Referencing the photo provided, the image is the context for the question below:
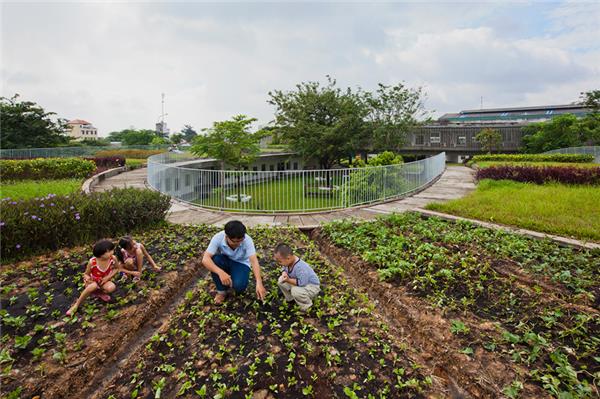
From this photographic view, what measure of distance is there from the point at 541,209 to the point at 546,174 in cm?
535

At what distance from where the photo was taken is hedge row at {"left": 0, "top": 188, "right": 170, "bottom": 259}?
471 cm

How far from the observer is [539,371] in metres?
2.47

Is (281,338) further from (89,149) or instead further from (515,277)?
(89,149)

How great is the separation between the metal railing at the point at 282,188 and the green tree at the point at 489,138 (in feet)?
75.8

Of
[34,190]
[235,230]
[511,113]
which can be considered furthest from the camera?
[511,113]

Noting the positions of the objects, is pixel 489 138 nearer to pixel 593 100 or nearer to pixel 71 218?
pixel 593 100

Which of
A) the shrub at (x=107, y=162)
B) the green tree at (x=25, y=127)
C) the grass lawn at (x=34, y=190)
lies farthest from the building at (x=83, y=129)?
the grass lawn at (x=34, y=190)

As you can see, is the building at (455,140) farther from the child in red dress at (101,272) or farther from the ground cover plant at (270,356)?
the child in red dress at (101,272)

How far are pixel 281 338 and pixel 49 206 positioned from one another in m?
4.72

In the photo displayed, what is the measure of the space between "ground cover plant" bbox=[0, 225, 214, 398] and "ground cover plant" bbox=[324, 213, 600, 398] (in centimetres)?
293

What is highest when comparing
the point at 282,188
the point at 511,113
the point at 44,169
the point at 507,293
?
the point at 511,113

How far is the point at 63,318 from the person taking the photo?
3186mm

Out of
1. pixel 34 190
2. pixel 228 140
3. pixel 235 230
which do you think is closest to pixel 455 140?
pixel 228 140

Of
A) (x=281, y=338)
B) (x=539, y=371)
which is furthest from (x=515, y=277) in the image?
(x=281, y=338)
